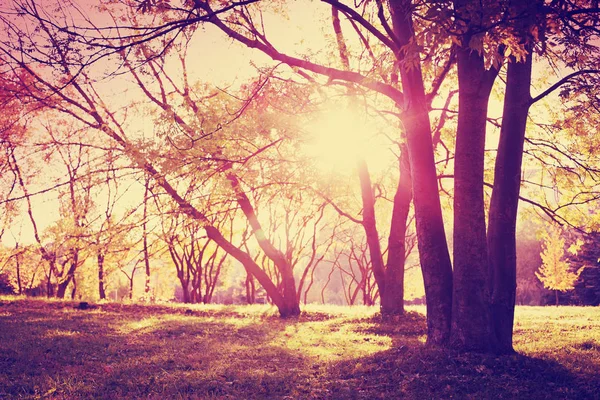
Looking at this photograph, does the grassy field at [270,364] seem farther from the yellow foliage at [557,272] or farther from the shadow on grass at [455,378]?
the yellow foliage at [557,272]

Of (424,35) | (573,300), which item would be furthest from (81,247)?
(573,300)

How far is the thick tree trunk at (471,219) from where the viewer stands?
307 inches

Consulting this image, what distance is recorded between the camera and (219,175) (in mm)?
11930

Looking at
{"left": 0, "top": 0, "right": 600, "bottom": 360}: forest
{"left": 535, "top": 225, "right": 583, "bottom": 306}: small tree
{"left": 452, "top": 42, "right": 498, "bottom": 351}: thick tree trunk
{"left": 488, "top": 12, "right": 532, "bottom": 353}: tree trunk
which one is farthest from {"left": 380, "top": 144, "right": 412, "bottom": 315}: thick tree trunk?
{"left": 535, "top": 225, "right": 583, "bottom": 306}: small tree

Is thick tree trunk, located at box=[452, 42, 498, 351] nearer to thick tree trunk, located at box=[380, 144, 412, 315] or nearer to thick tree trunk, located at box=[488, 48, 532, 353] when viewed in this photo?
thick tree trunk, located at box=[488, 48, 532, 353]

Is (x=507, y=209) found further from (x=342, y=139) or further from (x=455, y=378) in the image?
(x=342, y=139)

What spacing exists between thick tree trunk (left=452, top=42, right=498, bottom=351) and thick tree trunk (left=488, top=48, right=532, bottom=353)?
0.81 feet

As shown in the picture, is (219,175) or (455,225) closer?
(455,225)

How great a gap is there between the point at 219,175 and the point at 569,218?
11329mm

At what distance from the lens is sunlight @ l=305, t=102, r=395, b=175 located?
44.0 ft

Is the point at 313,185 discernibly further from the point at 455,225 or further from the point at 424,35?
the point at 424,35

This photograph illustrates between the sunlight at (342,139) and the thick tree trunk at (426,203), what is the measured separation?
2834 mm

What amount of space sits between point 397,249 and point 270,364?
28.9ft

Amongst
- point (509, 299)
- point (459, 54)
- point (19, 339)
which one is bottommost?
point (19, 339)
